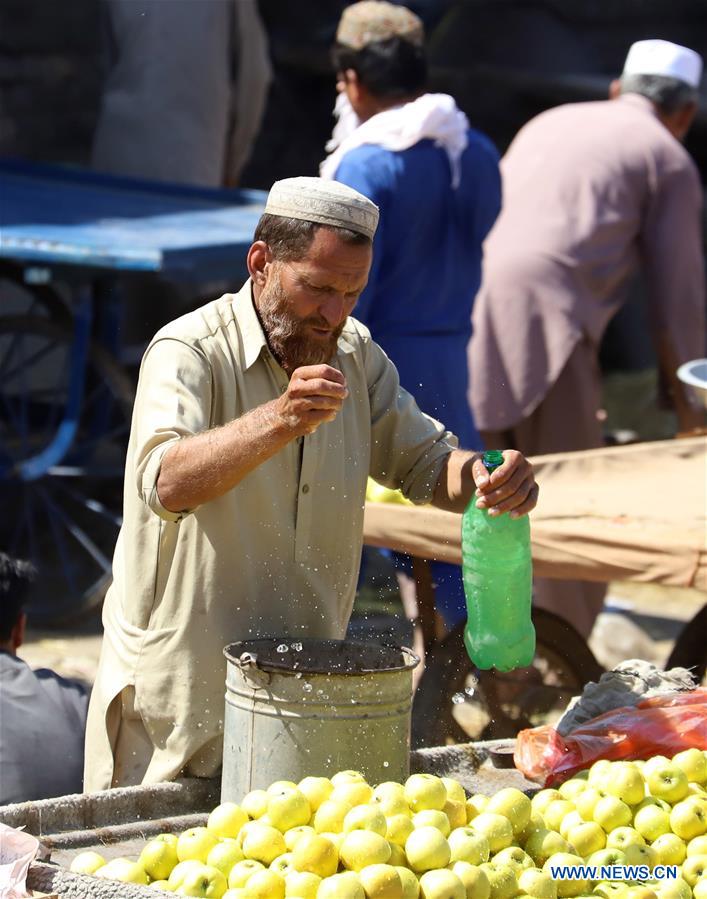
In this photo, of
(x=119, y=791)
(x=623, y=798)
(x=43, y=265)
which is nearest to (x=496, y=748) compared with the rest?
(x=623, y=798)

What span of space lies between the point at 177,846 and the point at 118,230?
3991 mm

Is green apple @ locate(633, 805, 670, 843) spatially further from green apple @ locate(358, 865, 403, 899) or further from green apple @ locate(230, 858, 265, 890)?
green apple @ locate(230, 858, 265, 890)

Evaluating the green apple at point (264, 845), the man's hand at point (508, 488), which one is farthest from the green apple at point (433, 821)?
the man's hand at point (508, 488)

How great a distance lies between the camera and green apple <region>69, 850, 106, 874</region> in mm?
2389

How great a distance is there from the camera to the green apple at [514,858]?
2.38 m

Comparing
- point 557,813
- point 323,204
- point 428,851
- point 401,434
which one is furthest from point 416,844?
point 323,204

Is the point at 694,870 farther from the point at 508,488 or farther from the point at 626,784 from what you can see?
the point at 508,488

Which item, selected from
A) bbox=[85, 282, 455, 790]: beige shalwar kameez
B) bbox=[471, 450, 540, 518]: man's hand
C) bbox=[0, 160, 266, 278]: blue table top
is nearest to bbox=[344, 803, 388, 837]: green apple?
bbox=[85, 282, 455, 790]: beige shalwar kameez

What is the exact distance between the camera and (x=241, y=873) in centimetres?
230

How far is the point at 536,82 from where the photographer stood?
9.49 metres

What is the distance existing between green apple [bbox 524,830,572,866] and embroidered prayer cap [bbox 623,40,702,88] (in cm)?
372

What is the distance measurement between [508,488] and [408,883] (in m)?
0.80

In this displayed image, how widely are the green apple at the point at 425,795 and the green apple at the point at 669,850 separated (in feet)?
1.19

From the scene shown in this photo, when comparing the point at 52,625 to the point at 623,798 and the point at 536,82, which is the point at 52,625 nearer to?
the point at 623,798
